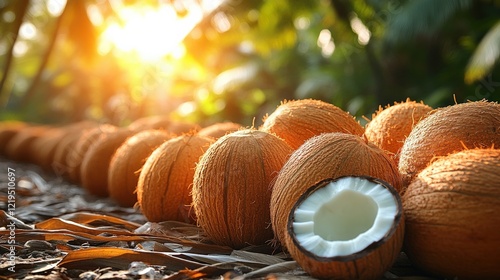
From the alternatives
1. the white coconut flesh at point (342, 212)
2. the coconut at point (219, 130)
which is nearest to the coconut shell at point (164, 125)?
the coconut at point (219, 130)

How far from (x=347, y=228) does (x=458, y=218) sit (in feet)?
1.23

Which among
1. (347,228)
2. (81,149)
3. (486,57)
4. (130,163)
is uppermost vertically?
(486,57)

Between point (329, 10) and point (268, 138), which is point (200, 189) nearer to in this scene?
point (268, 138)

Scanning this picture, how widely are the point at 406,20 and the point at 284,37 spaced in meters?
3.37

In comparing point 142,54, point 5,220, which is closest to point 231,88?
point 142,54

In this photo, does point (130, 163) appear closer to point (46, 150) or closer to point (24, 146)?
point (46, 150)

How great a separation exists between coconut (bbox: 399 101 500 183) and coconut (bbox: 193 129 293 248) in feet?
1.90

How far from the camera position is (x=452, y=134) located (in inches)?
86.2

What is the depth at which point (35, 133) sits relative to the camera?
28.9 ft

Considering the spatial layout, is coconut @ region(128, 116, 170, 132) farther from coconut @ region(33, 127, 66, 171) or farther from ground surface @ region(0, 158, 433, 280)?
coconut @ region(33, 127, 66, 171)

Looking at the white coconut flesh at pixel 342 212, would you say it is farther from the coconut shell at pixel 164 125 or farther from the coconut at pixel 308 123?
the coconut shell at pixel 164 125

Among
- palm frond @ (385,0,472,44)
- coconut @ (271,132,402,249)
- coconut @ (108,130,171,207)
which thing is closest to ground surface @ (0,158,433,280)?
coconut @ (271,132,402,249)

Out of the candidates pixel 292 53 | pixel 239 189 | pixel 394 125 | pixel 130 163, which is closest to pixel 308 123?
pixel 394 125

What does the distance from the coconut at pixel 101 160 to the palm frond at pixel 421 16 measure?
6.94 m
